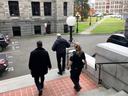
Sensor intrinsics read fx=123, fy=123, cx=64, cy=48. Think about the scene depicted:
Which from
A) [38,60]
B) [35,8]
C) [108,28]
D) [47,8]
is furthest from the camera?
[108,28]

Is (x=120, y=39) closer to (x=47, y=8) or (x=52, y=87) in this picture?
(x=52, y=87)

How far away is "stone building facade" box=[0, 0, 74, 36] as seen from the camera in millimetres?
20513

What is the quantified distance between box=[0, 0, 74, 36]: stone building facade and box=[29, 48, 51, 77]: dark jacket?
62.3ft

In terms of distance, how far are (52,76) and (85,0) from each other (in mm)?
46677

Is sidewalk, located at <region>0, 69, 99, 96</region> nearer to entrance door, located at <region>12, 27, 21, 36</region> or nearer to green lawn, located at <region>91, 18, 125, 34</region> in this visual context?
entrance door, located at <region>12, 27, 21, 36</region>

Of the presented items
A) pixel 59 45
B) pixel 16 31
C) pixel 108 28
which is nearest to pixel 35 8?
pixel 16 31

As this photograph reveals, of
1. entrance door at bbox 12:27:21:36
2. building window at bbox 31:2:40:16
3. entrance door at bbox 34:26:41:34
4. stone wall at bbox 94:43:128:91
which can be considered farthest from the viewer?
entrance door at bbox 34:26:41:34

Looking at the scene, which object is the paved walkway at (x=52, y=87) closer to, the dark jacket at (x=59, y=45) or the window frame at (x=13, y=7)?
the dark jacket at (x=59, y=45)

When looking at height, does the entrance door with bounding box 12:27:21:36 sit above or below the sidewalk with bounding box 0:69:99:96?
above

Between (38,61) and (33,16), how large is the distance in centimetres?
1990

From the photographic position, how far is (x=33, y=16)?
A: 2244cm

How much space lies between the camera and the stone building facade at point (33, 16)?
2051cm

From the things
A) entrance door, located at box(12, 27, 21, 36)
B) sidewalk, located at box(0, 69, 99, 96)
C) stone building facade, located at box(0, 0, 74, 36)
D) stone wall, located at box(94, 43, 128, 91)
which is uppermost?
stone building facade, located at box(0, 0, 74, 36)

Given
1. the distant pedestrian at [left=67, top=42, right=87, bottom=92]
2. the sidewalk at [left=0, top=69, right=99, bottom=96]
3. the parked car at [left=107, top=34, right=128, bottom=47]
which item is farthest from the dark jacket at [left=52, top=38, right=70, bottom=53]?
the parked car at [left=107, top=34, right=128, bottom=47]
